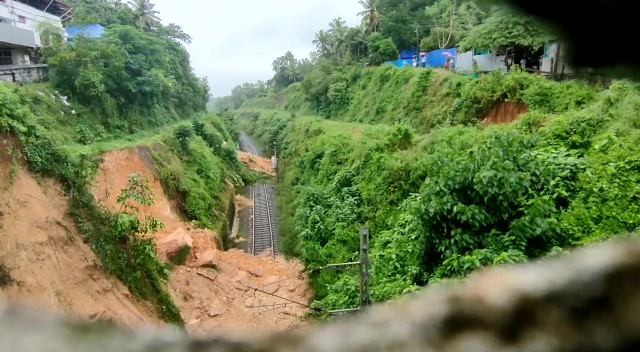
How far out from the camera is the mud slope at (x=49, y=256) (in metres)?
7.72

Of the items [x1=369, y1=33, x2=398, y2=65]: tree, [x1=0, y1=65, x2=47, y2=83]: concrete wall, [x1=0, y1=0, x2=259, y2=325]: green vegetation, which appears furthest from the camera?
[x1=369, y1=33, x2=398, y2=65]: tree

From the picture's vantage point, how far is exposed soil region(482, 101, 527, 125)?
44.9ft

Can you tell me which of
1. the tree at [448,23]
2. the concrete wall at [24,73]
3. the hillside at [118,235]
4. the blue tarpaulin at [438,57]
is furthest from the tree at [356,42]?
the concrete wall at [24,73]

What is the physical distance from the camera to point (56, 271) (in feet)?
27.1

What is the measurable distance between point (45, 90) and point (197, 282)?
9.84 m

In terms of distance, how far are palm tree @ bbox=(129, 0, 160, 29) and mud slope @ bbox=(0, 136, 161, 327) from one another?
24943mm

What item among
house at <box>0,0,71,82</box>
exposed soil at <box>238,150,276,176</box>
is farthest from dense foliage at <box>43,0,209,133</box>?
exposed soil at <box>238,150,276,176</box>

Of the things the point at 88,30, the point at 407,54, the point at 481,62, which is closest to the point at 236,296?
the point at 481,62

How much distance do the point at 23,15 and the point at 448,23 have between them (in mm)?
23854

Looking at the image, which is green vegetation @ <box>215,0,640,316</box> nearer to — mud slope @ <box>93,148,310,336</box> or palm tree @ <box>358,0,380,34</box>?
mud slope @ <box>93,148,310,336</box>

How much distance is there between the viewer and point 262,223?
67.1 ft

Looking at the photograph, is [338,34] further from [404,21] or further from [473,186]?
[473,186]

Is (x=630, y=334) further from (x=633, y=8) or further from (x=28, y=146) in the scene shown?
(x=28, y=146)

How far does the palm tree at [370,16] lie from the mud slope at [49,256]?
89.5 feet
